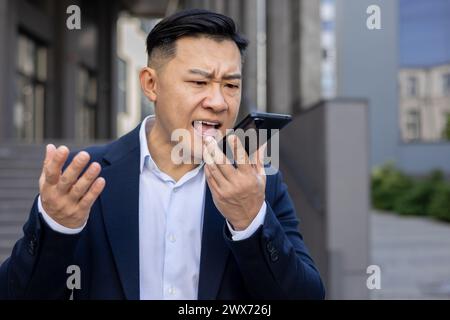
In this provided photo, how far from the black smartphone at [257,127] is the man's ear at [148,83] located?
0.92ft

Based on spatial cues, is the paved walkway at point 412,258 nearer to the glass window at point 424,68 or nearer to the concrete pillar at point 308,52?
the concrete pillar at point 308,52

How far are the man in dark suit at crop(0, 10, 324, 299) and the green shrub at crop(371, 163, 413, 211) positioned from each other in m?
24.5

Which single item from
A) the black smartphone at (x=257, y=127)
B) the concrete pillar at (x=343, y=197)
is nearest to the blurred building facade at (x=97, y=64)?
the concrete pillar at (x=343, y=197)

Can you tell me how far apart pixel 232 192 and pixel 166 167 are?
0.38 m

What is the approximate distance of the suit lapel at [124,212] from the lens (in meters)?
1.39

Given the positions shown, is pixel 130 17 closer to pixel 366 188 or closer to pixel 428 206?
pixel 428 206

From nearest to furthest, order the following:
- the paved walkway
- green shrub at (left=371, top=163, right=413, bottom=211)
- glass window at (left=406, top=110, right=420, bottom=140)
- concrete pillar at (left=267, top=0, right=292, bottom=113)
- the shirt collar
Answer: the shirt collar → the paved walkway → concrete pillar at (left=267, top=0, right=292, bottom=113) → green shrub at (left=371, top=163, right=413, bottom=211) → glass window at (left=406, top=110, right=420, bottom=140)

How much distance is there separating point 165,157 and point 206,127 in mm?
266

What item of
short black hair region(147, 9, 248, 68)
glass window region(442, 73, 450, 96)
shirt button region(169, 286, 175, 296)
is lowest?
shirt button region(169, 286, 175, 296)

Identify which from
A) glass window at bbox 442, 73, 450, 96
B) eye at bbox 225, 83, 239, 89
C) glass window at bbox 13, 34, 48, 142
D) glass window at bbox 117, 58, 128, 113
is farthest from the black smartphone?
glass window at bbox 442, 73, 450, 96

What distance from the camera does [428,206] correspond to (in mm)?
22469

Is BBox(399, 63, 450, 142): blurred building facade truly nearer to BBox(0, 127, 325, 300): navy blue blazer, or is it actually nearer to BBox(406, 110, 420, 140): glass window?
BBox(406, 110, 420, 140): glass window

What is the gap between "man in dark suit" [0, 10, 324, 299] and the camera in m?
1.21
